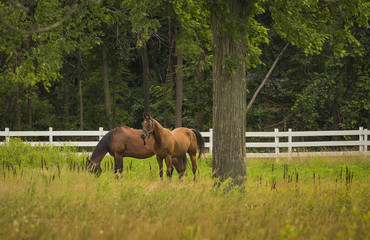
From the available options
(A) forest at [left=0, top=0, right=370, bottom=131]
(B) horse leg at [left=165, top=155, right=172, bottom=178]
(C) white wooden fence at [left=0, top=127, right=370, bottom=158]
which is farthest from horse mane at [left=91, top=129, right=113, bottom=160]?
(C) white wooden fence at [left=0, top=127, right=370, bottom=158]

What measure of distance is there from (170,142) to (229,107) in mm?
3150

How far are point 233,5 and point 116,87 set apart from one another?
2283 centimetres

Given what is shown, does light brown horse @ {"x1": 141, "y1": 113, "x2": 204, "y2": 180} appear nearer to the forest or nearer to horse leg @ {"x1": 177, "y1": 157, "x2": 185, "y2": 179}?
horse leg @ {"x1": 177, "y1": 157, "x2": 185, "y2": 179}

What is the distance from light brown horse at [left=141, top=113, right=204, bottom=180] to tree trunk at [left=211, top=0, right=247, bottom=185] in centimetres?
254

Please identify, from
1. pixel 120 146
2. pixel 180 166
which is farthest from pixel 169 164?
pixel 120 146

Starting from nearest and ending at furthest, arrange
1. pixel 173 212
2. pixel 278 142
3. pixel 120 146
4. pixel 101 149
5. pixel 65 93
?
pixel 173 212
pixel 101 149
pixel 120 146
pixel 278 142
pixel 65 93

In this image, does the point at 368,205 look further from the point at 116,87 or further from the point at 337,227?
the point at 116,87

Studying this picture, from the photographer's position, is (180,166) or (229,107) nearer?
(229,107)

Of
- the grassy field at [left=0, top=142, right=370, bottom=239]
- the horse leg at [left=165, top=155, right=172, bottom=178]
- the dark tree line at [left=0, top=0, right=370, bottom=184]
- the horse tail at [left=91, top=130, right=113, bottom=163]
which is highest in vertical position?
the dark tree line at [left=0, top=0, right=370, bottom=184]

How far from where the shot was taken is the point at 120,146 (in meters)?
11.1

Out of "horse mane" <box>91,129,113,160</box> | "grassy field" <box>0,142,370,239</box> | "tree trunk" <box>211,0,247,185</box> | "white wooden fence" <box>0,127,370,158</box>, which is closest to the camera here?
"grassy field" <box>0,142,370,239</box>

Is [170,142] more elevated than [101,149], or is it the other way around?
[170,142]

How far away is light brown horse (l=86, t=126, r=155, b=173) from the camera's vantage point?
35.6 ft

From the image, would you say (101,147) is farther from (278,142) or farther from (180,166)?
(278,142)
